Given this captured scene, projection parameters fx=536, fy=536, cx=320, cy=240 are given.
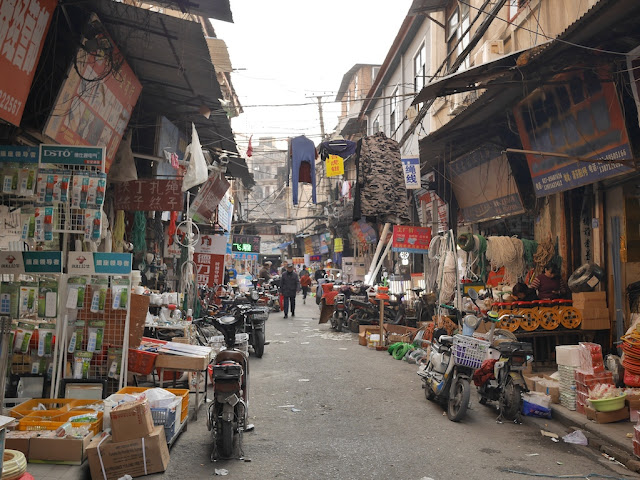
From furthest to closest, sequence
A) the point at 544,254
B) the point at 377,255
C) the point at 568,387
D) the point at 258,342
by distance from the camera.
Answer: the point at 377,255 → the point at 258,342 → the point at 544,254 → the point at 568,387

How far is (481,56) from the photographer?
12.8 metres

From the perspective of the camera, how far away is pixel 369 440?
5828mm

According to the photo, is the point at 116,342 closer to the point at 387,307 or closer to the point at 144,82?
the point at 144,82

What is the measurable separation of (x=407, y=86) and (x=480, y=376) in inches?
592

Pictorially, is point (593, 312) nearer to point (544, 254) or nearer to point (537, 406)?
point (544, 254)

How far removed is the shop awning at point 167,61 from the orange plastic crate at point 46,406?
4687mm

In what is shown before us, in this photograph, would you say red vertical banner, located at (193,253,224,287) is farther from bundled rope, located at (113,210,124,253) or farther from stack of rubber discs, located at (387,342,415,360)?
stack of rubber discs, located at (387,342,415,360)

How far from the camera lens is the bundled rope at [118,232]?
1028 centimetres

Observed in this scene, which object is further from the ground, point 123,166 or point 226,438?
point 123,166

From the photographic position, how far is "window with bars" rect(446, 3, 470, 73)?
574 inches

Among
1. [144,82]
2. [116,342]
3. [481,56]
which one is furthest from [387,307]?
[116,342]

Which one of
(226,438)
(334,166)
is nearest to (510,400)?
(226,438)

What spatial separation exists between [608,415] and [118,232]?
8639 millimetres

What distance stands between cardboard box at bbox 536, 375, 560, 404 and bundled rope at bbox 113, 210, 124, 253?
25.6ft
